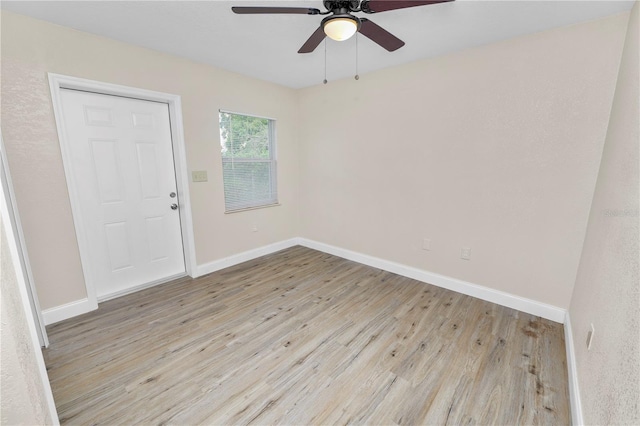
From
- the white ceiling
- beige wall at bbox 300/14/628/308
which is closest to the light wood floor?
beige wall at bbox 300/14/628/308

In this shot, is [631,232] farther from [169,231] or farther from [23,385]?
[169,231]

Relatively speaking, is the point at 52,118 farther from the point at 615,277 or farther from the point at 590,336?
the point at 590,336

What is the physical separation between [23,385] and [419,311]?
260 centimetres

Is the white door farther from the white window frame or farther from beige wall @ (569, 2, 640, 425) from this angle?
beige wall @ (569, 2, 640, 425)

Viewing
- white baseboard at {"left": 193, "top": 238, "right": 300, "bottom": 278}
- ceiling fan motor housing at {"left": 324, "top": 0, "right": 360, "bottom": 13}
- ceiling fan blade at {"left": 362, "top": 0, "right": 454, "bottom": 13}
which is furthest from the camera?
white baseboard at {"left": 193, "top": 238, "right": 300, "bottom": 278}

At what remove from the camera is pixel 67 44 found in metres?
2.20

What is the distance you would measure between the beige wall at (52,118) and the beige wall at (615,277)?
3.46m

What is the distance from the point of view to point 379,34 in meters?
1.74

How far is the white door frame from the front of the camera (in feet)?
7.31

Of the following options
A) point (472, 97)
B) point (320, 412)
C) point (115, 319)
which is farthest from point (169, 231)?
point (472, 97)

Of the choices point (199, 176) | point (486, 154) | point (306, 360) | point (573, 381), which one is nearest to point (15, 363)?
point (306, 360)

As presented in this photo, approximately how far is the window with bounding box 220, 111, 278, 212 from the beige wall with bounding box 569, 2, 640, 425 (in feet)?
11.4

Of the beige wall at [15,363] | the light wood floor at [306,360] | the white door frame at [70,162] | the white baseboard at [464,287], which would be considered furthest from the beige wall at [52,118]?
the white baseboard at [464,287]

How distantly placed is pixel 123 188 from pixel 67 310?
47.6 inches
